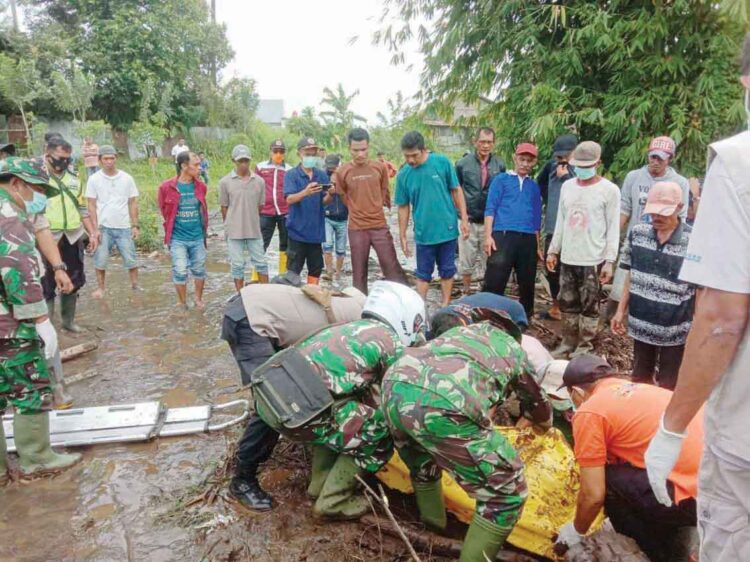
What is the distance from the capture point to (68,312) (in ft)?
18.7

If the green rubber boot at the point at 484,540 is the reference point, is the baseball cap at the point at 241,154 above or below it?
above

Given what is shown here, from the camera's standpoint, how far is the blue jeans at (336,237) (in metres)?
8.47

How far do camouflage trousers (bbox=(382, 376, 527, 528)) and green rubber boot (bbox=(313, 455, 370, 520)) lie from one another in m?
0.61

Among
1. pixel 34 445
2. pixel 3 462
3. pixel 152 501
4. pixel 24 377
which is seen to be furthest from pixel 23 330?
pixel 152 501

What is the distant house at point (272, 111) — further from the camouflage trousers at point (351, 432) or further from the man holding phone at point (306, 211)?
the camouflage trousers at point (351, 432)

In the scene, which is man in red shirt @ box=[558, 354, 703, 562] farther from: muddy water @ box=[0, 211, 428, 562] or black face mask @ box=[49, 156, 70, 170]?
black face mask @ box=[49, 156, 70, 170]

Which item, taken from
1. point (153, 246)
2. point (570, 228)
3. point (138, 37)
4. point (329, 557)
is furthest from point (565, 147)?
point (138, 37)

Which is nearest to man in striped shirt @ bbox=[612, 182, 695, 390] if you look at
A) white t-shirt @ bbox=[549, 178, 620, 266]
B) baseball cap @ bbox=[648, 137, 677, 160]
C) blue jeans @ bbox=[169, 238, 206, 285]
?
white t-shirt @ bbox=[549, 178, 620, 266]

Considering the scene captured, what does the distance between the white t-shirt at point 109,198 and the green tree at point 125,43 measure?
17.6 m

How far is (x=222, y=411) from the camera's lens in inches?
166

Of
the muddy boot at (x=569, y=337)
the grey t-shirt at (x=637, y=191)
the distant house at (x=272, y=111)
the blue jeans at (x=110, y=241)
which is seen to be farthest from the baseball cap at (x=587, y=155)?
the distant house at (x=272, y=111)

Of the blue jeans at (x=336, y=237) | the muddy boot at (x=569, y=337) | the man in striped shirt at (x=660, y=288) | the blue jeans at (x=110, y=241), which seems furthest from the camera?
the blue jeans at (x=336, y=237)

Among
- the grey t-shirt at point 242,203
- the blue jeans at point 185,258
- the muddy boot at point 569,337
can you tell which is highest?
the grey t-shirt at point 242,203

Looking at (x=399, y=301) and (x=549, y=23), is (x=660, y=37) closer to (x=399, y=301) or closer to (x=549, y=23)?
(x=549, y=23)
